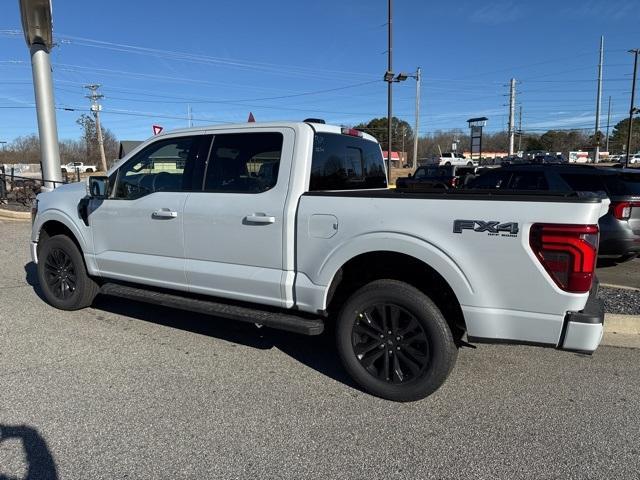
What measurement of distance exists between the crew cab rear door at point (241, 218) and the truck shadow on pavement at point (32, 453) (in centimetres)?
168

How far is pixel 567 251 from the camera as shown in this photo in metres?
2.99

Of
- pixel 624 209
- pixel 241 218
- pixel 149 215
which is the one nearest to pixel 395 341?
pixel 241 218

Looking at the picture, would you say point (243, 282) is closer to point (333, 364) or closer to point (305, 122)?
point (333, 364)

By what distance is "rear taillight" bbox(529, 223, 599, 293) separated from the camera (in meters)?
2.97

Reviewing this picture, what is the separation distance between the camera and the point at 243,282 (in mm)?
4129

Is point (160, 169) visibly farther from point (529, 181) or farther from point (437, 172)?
point (437, 172)

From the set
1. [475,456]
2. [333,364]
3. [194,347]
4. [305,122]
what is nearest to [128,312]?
[194,347]

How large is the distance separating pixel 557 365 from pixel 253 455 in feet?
8.88

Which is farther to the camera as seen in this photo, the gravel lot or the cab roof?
the gravel lot

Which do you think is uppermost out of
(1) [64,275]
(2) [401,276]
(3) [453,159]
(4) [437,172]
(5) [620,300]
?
(3) [453,159]

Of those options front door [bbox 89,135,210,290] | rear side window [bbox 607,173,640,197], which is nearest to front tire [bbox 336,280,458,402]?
front door [bbox 89,135,210,290]

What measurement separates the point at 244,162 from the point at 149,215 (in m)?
1.08

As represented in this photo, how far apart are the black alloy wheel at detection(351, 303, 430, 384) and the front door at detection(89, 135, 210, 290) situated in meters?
1.75

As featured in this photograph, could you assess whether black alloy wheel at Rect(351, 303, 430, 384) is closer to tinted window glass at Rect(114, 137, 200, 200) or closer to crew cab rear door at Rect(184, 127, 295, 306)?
crew cab rear door at Rect(184, 127, 295, 306)
